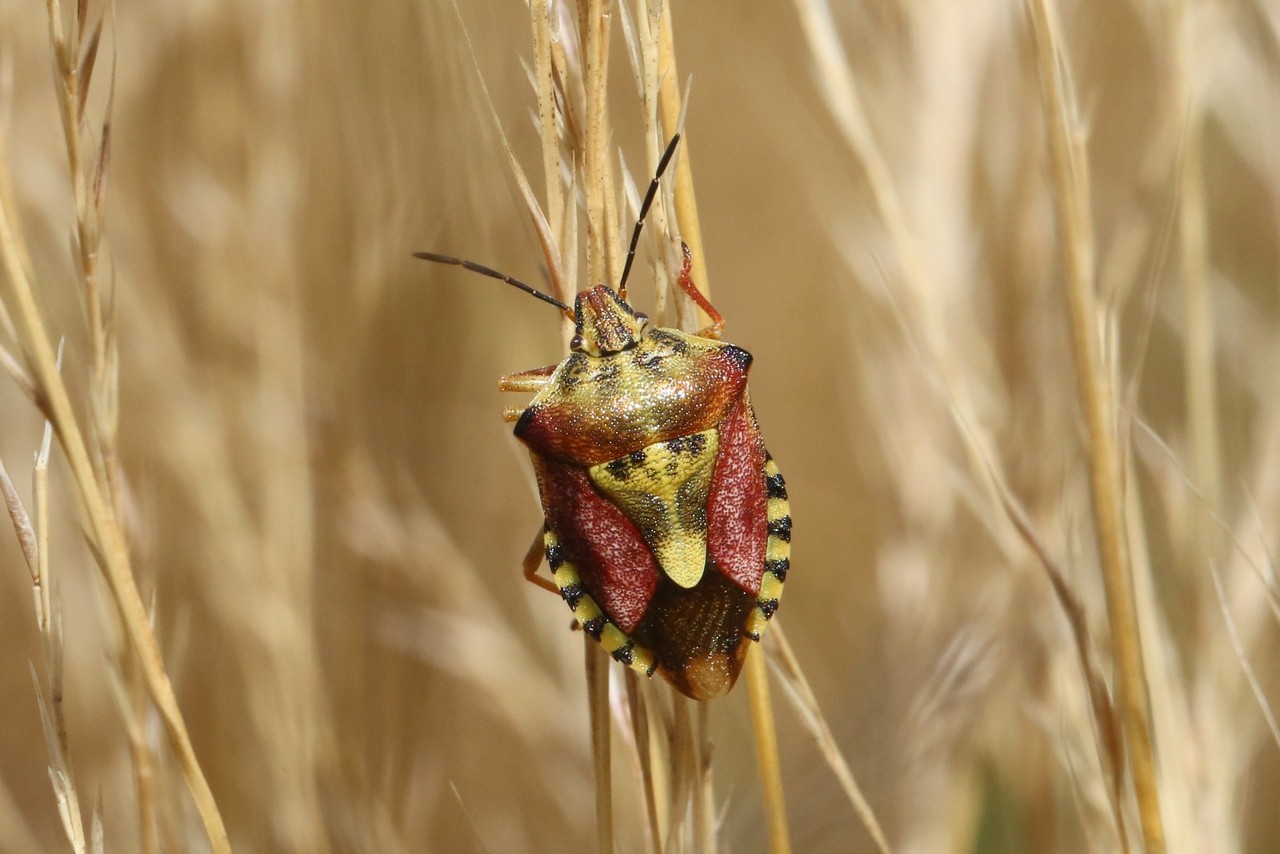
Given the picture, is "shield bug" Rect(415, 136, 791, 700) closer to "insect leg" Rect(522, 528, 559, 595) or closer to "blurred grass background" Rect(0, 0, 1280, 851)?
"insect leg" Rect(522, 528, 559, 595)

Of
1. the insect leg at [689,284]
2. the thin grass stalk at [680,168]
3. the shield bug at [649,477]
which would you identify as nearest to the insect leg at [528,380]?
the shield bug at [649,477]

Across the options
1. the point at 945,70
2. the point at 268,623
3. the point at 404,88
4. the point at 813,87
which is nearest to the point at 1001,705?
the point at 945,70

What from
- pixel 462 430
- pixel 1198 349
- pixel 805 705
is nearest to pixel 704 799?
pixel 805 705

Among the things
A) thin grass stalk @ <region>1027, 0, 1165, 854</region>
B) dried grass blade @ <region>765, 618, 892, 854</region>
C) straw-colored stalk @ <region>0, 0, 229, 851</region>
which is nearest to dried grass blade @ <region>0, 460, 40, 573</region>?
straw-colored stalk @ <region>0, 0, 229, 851</region>

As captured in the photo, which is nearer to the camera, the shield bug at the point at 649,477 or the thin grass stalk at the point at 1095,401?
the thin grass stalk at the point at 1095,401

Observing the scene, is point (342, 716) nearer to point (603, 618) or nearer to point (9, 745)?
point (603, 618)

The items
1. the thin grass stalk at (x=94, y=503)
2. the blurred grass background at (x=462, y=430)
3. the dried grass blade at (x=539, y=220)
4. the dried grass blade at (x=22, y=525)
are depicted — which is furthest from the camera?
the blurred grass background at (x=462, y=430)

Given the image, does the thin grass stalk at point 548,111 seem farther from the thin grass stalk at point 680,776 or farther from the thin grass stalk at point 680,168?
the thin grass stalk at point 680,776
